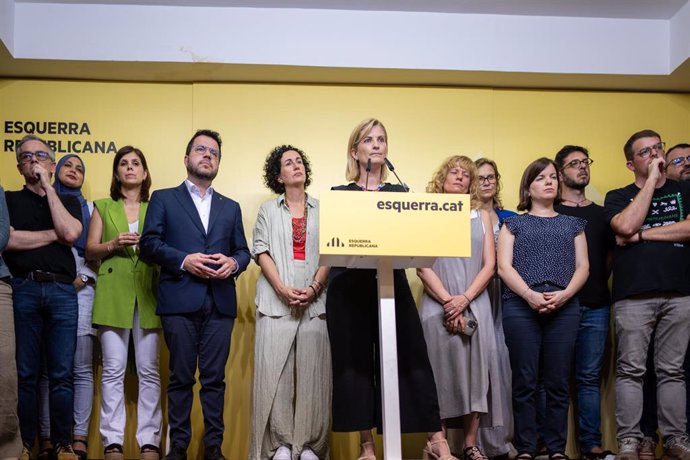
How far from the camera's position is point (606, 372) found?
→ 5.68 meters

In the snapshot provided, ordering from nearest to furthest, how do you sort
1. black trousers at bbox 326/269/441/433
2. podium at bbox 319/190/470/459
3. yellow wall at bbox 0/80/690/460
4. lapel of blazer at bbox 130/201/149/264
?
podium at bbox 319/190/470/459
black trousers at bbox 326/269/441/433
lapel of blazer at bbox 130/201/149/264
yellow wall at bbox 0/80/690/460

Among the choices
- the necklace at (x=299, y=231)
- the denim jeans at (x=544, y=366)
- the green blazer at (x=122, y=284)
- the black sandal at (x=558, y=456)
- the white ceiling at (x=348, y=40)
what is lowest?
the black sandal at (x=558, y=456)

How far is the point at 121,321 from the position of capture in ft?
15.7

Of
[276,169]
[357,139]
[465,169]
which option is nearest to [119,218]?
[276,169]

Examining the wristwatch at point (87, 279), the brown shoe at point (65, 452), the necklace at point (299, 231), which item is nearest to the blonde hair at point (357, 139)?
the necklace at point (299, 231)

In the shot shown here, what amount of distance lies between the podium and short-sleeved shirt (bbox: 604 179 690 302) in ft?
6.17

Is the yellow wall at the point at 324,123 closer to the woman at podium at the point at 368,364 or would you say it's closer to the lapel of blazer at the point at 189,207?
the lapel of blazer at the point at 189,207

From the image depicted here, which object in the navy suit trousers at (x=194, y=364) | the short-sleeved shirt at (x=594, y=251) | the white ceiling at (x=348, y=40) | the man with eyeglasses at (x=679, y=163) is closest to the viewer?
the navy suit trousers at (x=194, y=364)

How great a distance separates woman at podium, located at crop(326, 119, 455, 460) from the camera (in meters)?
3.73

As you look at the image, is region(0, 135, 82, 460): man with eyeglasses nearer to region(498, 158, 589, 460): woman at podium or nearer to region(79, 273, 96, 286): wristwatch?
region(79, 273, 96, 286): wristwatch

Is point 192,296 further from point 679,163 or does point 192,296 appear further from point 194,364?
point 679,163

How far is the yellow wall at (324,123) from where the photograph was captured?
5.88 m

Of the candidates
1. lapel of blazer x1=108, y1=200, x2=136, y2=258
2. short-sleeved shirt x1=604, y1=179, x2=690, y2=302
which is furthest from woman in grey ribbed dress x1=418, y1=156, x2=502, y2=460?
lapel of blazer x1=108, y1=200, x2=136, y2=258

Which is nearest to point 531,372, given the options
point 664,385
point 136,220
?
point 664,385
